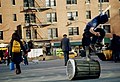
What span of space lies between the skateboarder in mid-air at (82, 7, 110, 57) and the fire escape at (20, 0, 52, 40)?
56.0 metres

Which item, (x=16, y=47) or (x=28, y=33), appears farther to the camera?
(x=28, y=33)

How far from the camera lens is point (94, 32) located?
10.4m

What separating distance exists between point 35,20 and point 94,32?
190 ft

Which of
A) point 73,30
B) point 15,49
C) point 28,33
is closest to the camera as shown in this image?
point 15,49

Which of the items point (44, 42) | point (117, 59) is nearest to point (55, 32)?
point (44, 42)

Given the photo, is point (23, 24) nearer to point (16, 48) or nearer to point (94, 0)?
point (94, 0)

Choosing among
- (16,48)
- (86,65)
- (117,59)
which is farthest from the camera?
(117,59)

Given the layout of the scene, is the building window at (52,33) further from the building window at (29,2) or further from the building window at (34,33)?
the building window at (29,2)

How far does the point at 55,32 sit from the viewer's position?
6888 cm

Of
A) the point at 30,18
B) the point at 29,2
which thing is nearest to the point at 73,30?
the point at 30,18

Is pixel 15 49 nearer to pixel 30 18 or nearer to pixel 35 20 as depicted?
pixel 35 20

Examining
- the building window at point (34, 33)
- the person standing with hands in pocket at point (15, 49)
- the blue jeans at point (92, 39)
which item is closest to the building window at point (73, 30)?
the building window at point (34, 33)

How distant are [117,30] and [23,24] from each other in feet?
59.5

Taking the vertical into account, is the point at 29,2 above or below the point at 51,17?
above
